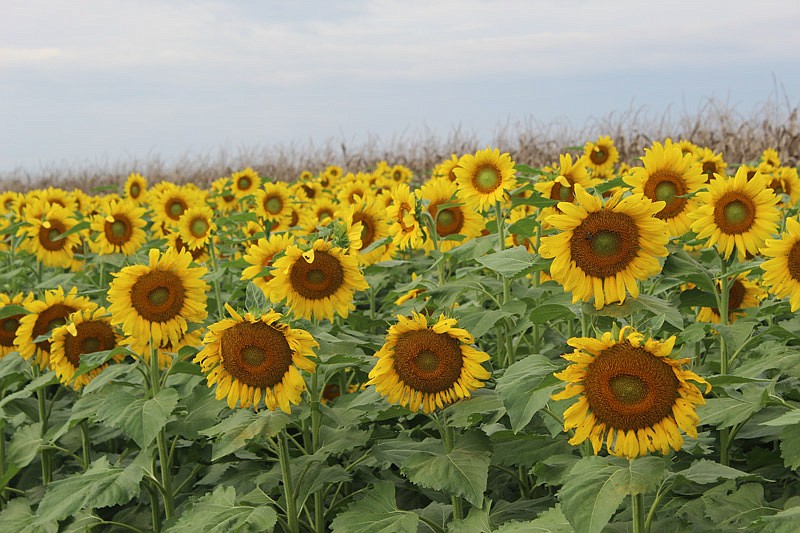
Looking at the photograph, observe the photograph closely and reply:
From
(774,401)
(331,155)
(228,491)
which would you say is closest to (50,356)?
(228,491)

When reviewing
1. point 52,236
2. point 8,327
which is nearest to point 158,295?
point 8,327

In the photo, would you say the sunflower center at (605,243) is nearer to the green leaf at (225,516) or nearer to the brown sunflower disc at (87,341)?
the green leaf at (225,516)

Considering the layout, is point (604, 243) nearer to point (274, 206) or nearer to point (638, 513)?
point (638, 513)

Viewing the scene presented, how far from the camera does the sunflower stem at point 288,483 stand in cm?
322

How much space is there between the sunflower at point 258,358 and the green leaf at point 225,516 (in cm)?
39

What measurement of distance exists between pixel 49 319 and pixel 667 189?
10.7 feet

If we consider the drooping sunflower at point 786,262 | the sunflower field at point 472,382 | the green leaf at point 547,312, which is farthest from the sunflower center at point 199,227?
the drooping sunflower at point 786,262

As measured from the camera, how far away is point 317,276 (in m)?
3.52

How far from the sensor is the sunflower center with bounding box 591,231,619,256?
2.75 m

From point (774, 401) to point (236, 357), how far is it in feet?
6.19

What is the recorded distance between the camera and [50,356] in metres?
4.40

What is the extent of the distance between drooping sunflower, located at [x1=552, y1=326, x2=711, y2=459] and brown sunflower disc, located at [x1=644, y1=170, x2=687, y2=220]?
1.49 metres

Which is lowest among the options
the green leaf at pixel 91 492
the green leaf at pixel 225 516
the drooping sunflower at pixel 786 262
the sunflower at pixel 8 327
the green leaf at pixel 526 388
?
the green leaf at pixel 91 492

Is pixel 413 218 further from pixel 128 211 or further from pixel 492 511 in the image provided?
pixel 128 211
